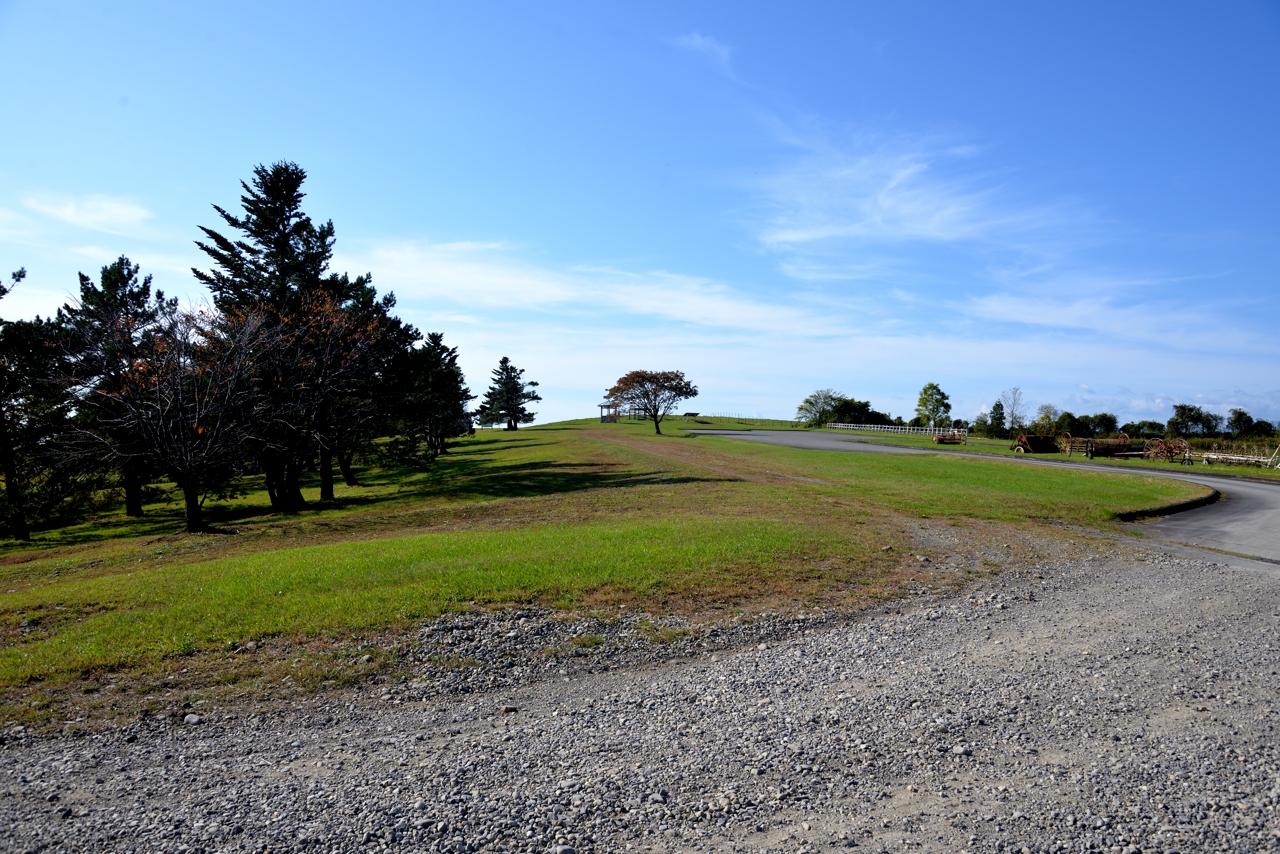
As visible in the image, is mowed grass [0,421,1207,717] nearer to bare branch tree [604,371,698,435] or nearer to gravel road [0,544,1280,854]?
gravel road [0,544,1280,854]

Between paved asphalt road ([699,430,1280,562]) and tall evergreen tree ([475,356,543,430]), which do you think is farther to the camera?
tall evergreen tree ([475,356,543,430])

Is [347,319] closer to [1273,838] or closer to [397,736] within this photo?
[397,736]

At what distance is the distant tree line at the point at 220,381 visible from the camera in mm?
20219

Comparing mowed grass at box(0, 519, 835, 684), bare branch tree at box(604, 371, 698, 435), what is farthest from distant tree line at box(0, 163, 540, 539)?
bare branch tree at box(604, 371, 698, 435)

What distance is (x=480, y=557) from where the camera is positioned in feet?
39.2

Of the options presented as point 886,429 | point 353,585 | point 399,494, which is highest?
point 886,429

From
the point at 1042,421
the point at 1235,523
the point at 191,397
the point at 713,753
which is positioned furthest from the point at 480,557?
the point at 1042,421

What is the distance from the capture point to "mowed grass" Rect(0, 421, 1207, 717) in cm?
845

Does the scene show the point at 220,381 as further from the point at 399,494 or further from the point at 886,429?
the point at 886,429

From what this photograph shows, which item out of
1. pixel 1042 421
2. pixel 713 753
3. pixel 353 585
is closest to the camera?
pixel 713 753

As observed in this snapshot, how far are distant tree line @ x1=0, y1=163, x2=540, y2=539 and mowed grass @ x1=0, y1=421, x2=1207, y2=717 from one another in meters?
2.44

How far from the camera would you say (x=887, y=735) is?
18.5 feet

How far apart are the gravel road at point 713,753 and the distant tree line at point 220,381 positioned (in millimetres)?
16149

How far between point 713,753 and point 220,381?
2113 centimetres
